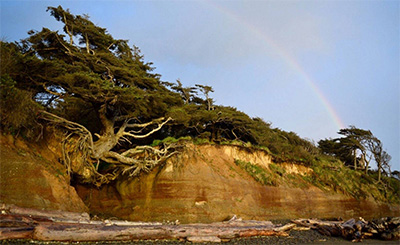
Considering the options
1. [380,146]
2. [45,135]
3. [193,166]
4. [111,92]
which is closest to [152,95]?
[111,92]

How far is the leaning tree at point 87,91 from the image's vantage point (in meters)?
16.9

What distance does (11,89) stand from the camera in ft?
46.5

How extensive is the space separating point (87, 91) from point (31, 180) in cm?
566

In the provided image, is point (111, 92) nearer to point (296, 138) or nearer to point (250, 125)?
point (250, 125)

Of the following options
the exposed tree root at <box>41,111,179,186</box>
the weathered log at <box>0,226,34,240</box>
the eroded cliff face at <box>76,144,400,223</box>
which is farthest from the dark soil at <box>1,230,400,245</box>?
the exposed tree root at <box>41,111,179,186</box>

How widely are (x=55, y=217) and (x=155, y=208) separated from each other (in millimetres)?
6816

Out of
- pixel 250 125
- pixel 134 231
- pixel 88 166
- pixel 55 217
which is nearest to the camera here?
pixel 134 231

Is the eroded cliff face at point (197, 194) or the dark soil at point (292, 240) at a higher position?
the eroded cliff face at point (197, 194)

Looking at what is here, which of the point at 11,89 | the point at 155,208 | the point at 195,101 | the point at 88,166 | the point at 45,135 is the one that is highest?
the point at 195,101

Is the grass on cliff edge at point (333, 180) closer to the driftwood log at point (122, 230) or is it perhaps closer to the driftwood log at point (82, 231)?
the driftwood log at point (122, 230)

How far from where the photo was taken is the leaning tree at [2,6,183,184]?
16.9 m

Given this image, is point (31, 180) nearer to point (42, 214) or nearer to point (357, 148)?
point (42, 214)

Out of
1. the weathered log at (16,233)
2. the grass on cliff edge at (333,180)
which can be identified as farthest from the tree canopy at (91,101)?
the weathered log at (16,233)

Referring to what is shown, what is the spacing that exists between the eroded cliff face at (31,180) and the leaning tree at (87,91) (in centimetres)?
190
